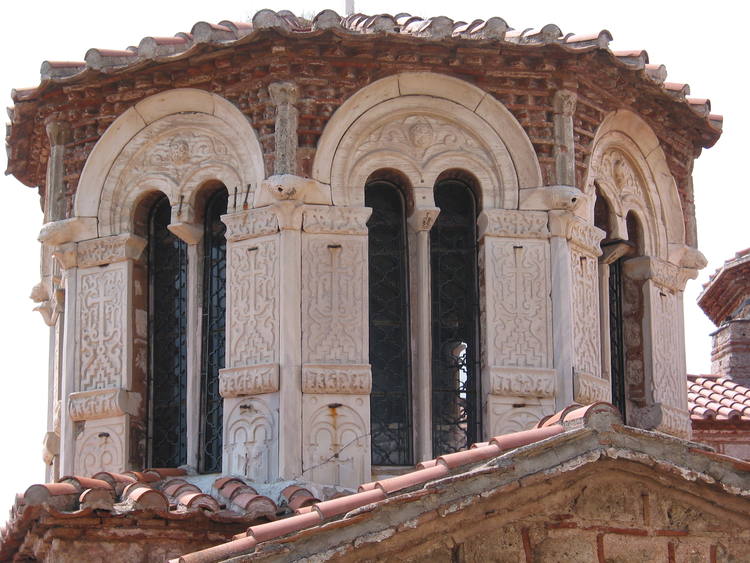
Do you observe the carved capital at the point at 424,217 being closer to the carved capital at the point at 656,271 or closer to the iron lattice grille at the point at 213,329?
the iron lattice grille at the point at 213,329

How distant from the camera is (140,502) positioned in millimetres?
15633

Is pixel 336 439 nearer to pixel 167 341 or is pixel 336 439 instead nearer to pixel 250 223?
pixel 250 223

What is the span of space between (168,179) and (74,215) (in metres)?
0.96

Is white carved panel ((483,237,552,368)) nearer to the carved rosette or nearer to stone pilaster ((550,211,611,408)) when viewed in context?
stone pilaster ((550,211,611,408))

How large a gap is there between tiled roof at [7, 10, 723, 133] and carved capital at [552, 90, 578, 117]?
1.34 ft

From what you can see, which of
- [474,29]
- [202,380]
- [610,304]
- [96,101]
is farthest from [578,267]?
[96,101]

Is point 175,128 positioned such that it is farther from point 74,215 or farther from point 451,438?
point 451,438

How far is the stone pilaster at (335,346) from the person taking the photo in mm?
17219

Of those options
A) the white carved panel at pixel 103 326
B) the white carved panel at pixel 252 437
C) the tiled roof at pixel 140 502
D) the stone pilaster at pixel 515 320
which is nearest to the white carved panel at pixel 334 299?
the white carved panel at pixel 252 437

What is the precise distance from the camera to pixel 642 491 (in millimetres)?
13680

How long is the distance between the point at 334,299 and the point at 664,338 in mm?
3614

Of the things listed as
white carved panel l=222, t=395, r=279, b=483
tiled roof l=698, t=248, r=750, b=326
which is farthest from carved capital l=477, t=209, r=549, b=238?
tiled roof l=698, t=248, r=750, b=326

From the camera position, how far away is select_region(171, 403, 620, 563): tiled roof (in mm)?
12922

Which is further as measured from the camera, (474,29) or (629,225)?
(629,225)
